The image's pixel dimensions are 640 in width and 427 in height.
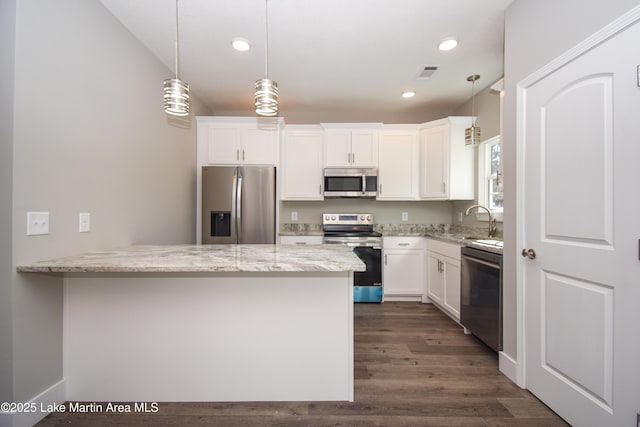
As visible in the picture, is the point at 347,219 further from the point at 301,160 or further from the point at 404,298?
the point at 404,298

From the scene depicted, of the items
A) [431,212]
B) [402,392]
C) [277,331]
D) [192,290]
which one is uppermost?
[431,212]

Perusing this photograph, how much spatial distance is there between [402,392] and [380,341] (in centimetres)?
70

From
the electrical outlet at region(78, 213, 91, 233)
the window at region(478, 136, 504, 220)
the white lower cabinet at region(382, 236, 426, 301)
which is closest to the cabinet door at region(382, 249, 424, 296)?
the white lower cabinet at region(382, 236, 426, 301)

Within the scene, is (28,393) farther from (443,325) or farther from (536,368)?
(443,325)

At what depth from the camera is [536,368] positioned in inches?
67.4

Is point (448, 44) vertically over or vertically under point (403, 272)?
over

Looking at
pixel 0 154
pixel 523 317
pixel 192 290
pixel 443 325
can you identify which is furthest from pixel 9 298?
pixel 443 325

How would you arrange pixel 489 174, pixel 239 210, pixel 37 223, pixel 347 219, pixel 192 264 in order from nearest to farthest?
pixel 192 264 < pixel 37 223 < pixel 239 210 < pixel 489 174 < pixel 347 219

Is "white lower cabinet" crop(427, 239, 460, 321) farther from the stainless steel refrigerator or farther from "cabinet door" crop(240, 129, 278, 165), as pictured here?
"cabinet door" crop(240, 129, 278, 165)

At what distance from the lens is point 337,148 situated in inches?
147

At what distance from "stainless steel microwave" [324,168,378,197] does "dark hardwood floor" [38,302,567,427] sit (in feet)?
6.41

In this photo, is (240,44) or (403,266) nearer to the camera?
(240,44)

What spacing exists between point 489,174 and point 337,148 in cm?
191

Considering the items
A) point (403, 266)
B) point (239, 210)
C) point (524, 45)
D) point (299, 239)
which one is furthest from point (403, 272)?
point (524, 45)
